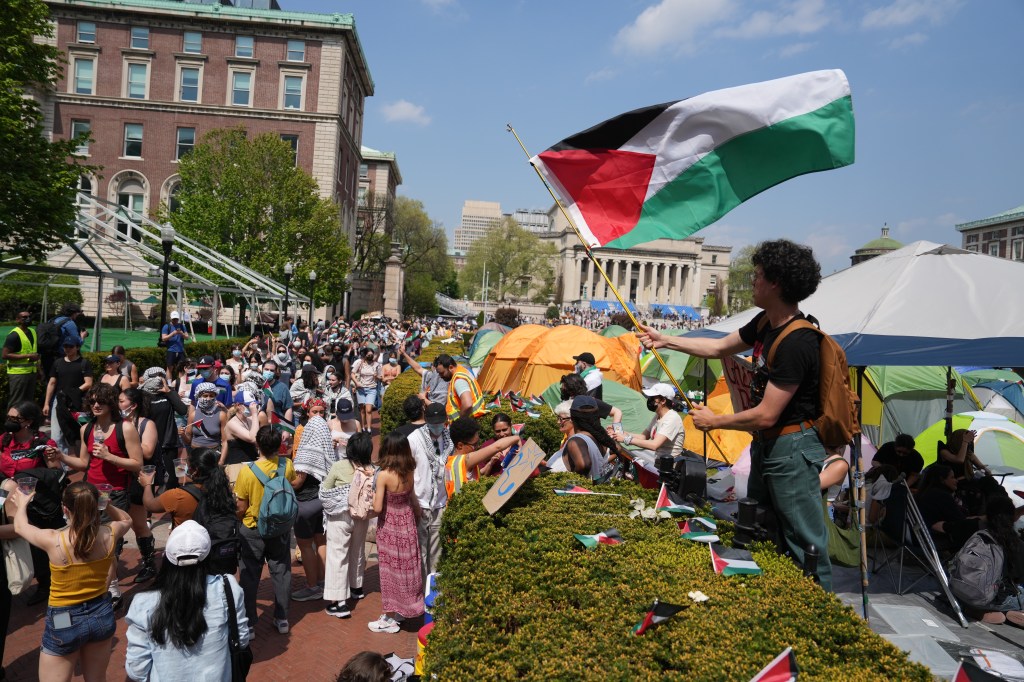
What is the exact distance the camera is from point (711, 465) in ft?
30.9

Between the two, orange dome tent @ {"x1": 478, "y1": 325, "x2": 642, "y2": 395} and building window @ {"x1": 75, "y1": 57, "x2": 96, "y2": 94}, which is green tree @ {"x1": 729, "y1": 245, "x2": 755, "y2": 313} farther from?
orange dome tent @ {"x1": 478, "y1": 325, "x2": 642, "y2": 395}

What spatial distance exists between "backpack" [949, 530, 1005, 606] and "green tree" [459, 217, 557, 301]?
95.5 metres

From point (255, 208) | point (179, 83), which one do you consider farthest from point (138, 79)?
point (255, 208)

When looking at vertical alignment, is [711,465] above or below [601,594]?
below

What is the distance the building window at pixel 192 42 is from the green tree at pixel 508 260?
5822 centimetres

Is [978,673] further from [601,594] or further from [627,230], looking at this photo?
[627,230]

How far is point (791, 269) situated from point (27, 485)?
490cm

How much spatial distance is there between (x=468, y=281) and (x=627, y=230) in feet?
343

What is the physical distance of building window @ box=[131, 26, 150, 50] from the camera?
45875mm

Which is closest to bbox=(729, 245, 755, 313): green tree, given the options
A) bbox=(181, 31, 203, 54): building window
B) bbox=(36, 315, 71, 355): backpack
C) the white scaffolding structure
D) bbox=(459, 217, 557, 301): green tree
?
bbox=(459, 217, 557, 301): green tree

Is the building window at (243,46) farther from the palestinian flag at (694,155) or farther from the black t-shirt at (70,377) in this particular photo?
the palestinian flag at (694,155)

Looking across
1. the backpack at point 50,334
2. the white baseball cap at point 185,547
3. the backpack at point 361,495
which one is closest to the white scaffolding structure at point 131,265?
the backpack at point 50,334

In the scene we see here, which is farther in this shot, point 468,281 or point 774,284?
point 468,281

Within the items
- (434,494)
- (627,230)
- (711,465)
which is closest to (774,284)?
(627,230)
